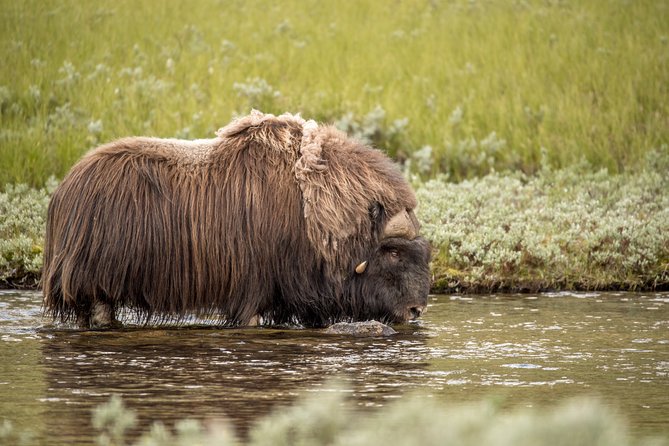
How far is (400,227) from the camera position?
618 cm

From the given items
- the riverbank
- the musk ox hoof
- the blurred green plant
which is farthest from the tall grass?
the musk ox hoof

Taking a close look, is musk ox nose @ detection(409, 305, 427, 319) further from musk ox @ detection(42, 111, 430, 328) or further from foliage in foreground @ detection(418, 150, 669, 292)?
foliage in foreground @ detection(418, 150, 669, 292)

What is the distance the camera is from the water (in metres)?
4.25

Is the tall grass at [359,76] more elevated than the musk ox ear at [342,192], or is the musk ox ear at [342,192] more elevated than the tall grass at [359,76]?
the tall grass at [359,76]

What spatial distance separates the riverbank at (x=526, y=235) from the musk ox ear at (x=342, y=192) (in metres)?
1.39

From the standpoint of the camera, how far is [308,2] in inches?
653

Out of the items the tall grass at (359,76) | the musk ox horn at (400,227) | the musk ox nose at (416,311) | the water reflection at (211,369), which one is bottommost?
the water reflection at (211,369)

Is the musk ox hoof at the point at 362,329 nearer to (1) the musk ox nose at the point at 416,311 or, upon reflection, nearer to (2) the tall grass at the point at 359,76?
(1) the musk ox nose at the point at 416,311

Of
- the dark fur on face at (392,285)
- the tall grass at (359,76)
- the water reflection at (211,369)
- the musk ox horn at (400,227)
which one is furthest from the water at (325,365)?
the tall grass at (359,76)

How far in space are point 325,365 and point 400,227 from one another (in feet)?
4.37

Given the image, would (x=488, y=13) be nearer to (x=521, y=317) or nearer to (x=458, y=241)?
(x=458, y=241)

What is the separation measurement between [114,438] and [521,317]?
3.28 metres

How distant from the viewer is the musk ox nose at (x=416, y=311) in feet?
20.3

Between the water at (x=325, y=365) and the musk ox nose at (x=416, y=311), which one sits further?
the musk ox nose at (x=416, y=311)
